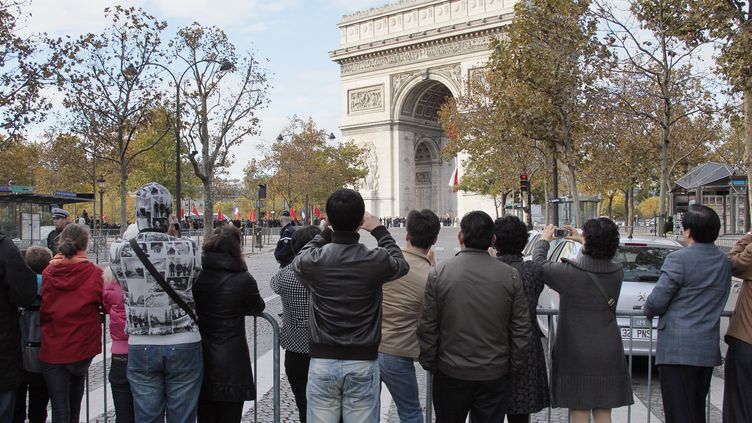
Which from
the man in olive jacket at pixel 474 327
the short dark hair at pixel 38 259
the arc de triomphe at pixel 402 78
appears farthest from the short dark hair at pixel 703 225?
the arc de triomphe at pixel 402 78

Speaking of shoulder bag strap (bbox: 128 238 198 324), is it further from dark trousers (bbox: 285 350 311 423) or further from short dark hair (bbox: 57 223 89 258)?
short dark hair (bbox: 57 223 89 258)

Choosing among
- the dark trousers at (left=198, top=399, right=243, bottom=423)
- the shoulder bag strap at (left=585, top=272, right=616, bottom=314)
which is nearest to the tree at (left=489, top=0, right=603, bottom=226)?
the shoulder bag strap at (left=585, top=272, right=616, bottom=314)

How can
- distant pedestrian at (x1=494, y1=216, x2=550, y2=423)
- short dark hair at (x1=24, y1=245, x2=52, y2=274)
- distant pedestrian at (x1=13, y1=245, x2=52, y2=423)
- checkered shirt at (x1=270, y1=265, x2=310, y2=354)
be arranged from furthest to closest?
short dark hair at (x1=24, y1=245, x2=52, y2=274) < distant pedestrian at (x1=13, y1=245, x2=52, y2=423) < checkered shirt at (x1=270, y1=265, x2=310, y2=354) < distant pedestrian at (x1=494, y1=216, x2=550, y2=423)

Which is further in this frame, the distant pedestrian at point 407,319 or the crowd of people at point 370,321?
the distant pedestrian at point 407,319

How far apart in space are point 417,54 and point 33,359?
187ft

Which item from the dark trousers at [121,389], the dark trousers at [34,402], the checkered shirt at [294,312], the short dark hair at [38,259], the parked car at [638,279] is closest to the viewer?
the dark trousers at [121,389]

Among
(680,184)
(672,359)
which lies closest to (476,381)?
(672,359)

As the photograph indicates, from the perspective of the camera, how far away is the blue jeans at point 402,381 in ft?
15.0

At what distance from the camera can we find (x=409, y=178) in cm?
6319

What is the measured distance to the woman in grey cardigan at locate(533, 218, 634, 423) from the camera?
4.47m

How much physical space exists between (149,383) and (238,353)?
0.55m

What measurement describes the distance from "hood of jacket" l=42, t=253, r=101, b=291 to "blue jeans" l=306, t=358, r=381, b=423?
201cm

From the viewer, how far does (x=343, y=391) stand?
3918 millimetres

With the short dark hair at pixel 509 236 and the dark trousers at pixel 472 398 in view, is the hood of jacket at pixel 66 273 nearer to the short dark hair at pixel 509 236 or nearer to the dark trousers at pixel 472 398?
the dark trousers at pixel 472 398
